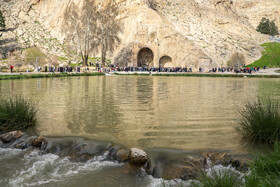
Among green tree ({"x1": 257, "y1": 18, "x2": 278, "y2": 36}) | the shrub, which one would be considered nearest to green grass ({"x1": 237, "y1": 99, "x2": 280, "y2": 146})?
the shrub

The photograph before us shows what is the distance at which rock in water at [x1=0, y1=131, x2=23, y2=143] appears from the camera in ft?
22.9

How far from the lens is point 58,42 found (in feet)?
234

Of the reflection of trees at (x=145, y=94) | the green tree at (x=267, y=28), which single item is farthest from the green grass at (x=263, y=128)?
the green tree at (x=267, y=28)

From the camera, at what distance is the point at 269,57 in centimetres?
7106

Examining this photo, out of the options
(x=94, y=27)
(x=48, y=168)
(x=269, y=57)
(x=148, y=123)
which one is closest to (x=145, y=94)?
(x=148, y=123)

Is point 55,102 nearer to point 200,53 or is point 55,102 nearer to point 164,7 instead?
point 200,53

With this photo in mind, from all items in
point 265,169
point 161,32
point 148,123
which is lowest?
point 148,123

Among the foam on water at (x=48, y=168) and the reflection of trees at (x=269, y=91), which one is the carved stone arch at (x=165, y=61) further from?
the foam on water at (x=48, y=168)

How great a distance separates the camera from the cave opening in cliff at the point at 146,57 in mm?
64806

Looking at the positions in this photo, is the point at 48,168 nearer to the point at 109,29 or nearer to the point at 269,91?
the point at 269,91

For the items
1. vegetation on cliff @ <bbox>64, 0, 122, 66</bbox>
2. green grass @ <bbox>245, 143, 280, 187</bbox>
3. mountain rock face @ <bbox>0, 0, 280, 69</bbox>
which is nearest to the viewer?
green grass @ <bbox>245, 143, 280, 187</bbox>

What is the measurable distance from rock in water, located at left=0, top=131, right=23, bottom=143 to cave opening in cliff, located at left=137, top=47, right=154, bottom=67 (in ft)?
191

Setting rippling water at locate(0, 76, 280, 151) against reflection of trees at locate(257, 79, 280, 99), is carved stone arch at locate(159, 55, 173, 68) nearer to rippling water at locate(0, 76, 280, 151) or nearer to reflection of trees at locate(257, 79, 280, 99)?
reflection of trees at locate(257, 79, 280, 99)

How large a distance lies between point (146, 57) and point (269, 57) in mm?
37731
